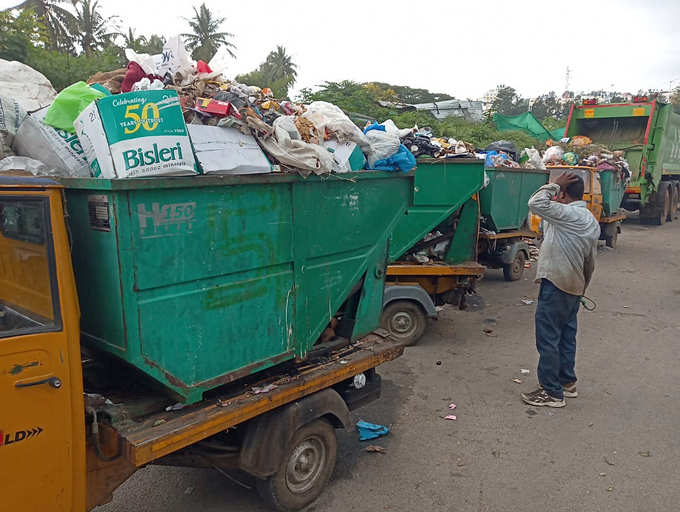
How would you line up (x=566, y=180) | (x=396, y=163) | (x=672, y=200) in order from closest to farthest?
(x=396, y=163), (x=566, y=180), (x=672, y=200)

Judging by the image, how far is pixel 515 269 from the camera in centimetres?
855

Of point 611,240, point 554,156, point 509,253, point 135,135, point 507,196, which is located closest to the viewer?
point 135,135

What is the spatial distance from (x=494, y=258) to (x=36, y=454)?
23.3 feet

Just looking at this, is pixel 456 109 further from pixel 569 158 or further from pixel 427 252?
pixel 427 252

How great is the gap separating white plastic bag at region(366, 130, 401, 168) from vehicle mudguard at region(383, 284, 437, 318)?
2.20 m

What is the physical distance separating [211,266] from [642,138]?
547 inches

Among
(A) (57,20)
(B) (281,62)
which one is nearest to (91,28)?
(A) (57,20)

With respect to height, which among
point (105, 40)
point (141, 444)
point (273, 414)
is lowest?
point (273, 414)

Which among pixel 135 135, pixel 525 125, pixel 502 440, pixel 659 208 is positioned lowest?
pixel 502 440

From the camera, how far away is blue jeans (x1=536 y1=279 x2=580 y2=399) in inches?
163

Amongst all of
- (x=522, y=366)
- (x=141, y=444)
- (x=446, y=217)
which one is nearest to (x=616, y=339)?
(x=522, y=366)

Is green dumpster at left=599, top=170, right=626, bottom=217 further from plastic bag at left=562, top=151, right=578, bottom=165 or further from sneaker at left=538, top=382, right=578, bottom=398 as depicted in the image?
sneaker at left=538, top=382, right=578, bottom=398

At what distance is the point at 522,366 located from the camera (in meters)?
5.08

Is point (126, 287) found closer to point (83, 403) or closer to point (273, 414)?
point (83, 403)
